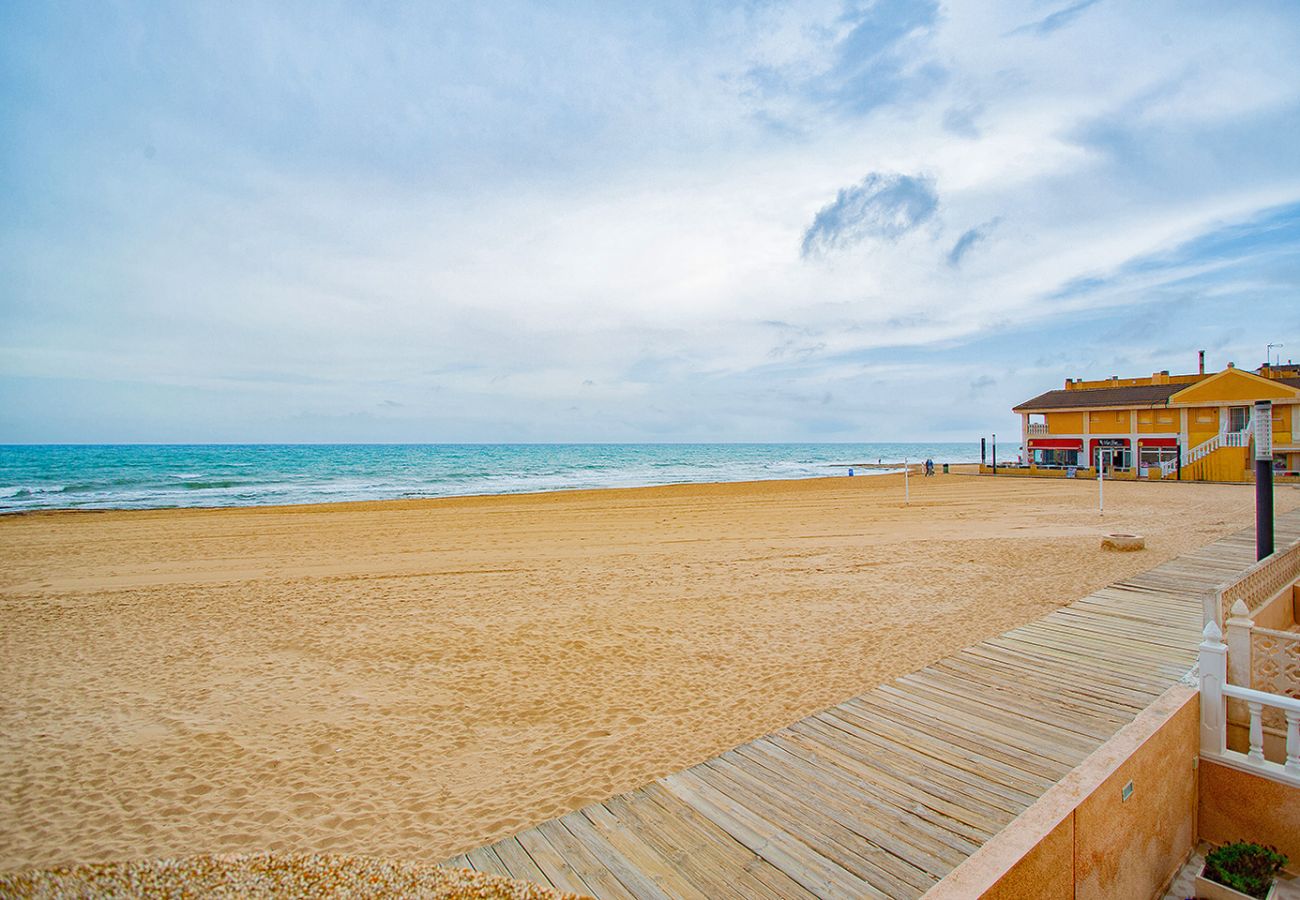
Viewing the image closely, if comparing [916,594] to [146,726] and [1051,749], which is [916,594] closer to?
[1051,749]

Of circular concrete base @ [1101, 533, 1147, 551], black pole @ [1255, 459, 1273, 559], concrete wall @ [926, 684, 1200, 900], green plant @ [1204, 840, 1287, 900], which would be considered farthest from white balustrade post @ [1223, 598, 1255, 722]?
circular concrete base @ [1101, 533, 1147, 551]

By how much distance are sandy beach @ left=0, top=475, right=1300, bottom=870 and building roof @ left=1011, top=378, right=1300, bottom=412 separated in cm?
2077

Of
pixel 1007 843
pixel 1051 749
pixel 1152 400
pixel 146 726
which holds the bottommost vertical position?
pixel 146 726

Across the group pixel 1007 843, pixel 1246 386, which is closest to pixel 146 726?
pixel 1007 843

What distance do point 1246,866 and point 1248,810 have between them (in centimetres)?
58

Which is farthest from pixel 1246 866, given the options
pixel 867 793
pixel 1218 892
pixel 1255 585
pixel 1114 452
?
pixel 1114 452

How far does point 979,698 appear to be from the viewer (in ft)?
18.6

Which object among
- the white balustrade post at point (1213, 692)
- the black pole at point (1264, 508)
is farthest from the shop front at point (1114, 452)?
the white balustrade post at point (1213, 692)

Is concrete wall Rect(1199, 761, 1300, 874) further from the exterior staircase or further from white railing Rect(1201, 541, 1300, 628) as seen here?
the exterior staircase

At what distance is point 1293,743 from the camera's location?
4574 millimetres

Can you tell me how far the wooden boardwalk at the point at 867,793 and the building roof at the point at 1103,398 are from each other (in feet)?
119

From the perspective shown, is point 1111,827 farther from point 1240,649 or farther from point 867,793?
point 1240,649

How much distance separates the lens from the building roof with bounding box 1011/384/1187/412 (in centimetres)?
3491

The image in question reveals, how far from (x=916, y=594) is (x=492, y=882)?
858 centimetres
